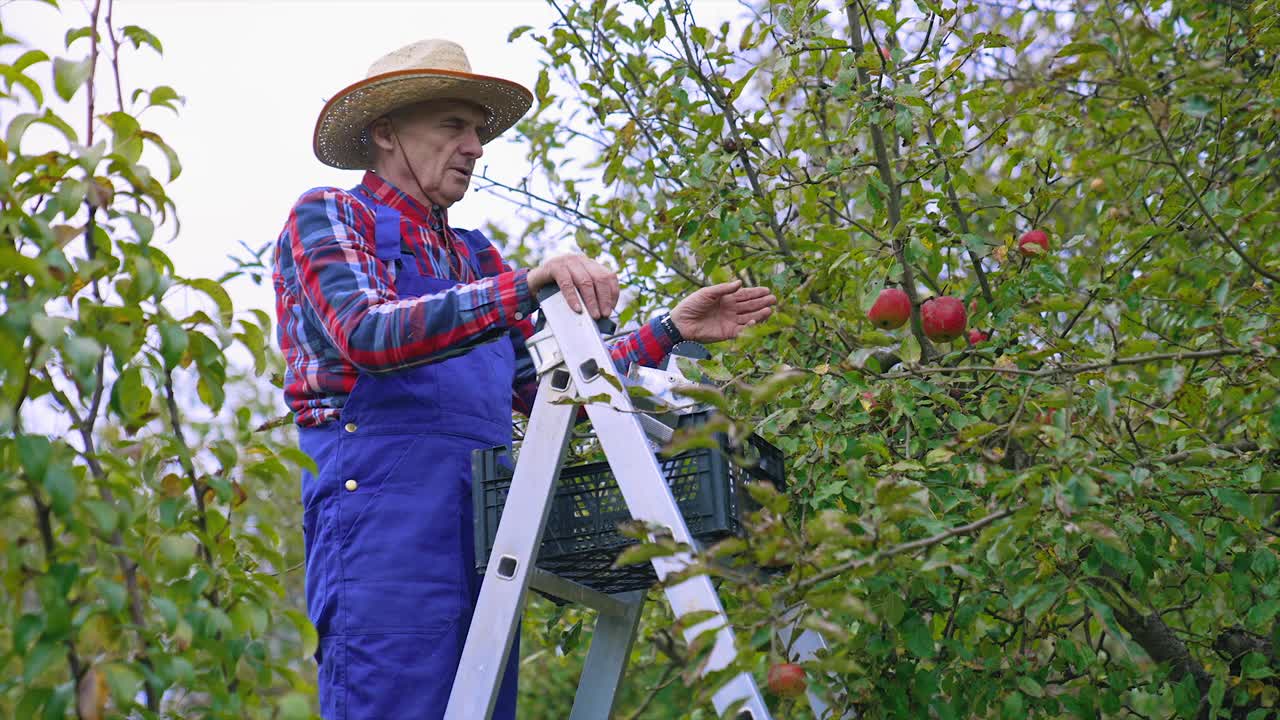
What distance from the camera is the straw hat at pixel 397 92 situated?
283 centimetres

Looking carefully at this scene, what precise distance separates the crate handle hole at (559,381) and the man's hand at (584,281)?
0.10m

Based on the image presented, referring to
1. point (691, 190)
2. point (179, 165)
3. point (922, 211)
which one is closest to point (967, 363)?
point (922, 211)

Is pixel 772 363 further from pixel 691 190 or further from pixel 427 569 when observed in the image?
pixel 427 569

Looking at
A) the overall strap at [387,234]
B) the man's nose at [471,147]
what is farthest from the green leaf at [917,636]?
the man's nose at [471,147]

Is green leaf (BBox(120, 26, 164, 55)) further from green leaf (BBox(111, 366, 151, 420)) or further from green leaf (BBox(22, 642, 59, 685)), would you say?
green leaf (BBox(22, 642, 59, 685))

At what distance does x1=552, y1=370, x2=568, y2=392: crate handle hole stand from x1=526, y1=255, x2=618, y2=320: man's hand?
0.10 metres

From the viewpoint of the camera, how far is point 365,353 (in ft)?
7.59

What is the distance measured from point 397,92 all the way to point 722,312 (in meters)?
0.82

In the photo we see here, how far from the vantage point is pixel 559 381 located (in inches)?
87.4

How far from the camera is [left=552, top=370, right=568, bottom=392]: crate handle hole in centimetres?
221

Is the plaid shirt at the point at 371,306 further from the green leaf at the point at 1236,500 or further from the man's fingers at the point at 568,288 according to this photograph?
the green leaf at the point at 1236,500

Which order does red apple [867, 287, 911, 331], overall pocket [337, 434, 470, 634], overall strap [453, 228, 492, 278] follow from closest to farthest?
overall pocket [337, 434, 470, 634] → red apple [867, 287, 911, 331] → overall strap [453, 228, 492, 278]

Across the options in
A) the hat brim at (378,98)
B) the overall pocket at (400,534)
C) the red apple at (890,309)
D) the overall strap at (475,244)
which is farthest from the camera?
the overall strap at (475,244)

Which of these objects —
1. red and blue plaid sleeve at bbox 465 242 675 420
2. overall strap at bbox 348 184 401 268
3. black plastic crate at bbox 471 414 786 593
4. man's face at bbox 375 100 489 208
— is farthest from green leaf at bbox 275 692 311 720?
man's face at bbox 375 100 489 208
